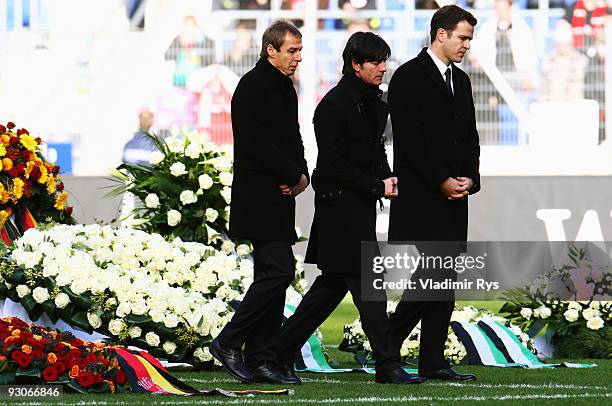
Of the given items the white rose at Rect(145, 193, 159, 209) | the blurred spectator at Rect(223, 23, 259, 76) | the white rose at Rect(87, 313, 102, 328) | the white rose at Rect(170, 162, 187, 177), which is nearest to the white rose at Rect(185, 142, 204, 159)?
the white rose at Rect(170, 162, 187, 177)

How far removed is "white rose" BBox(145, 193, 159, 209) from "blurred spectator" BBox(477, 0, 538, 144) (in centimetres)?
743

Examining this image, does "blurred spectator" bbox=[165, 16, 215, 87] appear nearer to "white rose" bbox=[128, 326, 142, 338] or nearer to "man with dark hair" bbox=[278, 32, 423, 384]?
"white rose" bbox=[128, 326, 142, 338]

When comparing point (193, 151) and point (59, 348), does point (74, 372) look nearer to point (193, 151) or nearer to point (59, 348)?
point (59, 348)

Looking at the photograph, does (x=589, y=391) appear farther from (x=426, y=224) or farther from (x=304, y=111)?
(x=304, y=111)

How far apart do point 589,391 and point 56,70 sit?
38.5ft

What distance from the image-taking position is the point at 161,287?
9.23 m

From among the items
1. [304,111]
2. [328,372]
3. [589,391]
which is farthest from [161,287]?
[304,111]

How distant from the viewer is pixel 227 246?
11.0 metres

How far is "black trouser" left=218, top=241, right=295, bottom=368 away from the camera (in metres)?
8.08

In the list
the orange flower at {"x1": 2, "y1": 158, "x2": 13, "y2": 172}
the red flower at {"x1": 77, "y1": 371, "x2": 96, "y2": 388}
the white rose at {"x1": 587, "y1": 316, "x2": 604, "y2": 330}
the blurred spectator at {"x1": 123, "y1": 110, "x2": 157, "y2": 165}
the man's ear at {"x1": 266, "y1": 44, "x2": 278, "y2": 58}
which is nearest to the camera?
the red flower at {"x1": 77, "y1": 371, "x2": 96, "y2": 388}

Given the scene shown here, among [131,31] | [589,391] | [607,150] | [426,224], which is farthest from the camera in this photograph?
[131,31]

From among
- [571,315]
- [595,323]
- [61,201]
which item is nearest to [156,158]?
[61,201]

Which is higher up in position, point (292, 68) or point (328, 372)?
point (292, 68)

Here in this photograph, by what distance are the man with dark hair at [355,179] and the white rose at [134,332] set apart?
108cm
